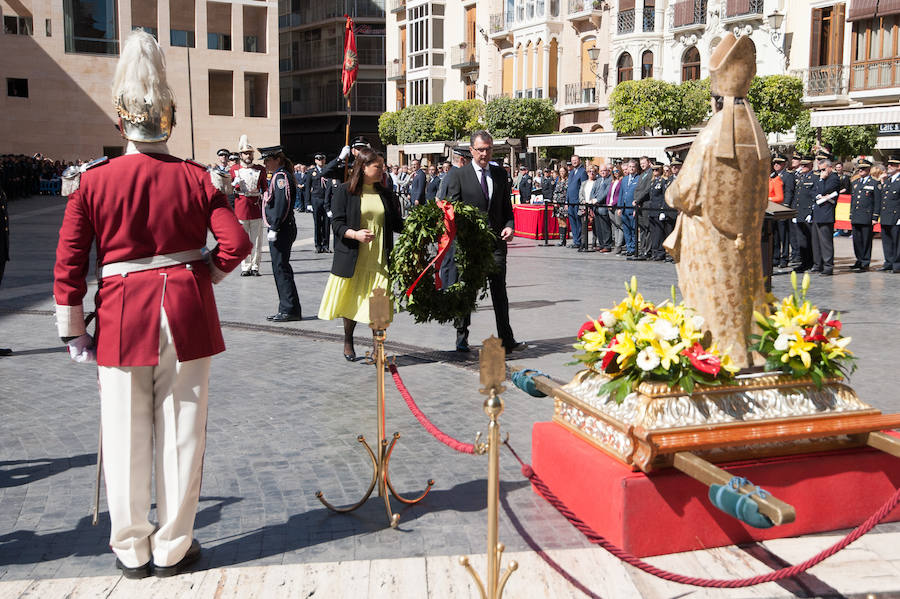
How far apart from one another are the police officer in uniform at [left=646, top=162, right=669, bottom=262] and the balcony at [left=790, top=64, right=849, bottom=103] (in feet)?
64.8

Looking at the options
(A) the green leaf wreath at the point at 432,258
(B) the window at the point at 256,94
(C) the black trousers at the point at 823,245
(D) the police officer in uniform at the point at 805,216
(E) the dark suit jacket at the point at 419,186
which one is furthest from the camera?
(B) the window at the point at 256,94

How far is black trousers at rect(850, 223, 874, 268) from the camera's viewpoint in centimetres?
1593

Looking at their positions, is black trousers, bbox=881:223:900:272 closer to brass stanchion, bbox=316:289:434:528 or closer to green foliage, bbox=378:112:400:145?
brass stanchion, bbox=316:289:434:528

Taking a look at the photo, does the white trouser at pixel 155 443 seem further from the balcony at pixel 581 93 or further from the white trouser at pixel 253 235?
the balcony at pixel 581 93

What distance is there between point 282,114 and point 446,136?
29.1 meters

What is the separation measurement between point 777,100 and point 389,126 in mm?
33220

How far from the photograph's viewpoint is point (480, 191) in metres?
8.77

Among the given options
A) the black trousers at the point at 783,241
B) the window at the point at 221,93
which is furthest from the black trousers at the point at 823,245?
the window at the point at 221,93

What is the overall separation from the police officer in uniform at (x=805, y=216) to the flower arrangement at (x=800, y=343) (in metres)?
11.9

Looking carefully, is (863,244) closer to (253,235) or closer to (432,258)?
(253,235)

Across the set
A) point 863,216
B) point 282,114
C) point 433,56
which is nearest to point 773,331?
point 863,216

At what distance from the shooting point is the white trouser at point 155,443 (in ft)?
12.7

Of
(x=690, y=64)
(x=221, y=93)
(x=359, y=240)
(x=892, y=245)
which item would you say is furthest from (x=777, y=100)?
(x=221, y=93)

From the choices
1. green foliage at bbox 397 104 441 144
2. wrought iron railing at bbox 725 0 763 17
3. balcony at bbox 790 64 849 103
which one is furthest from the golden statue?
green foliage at bbox 397 104 441 144
